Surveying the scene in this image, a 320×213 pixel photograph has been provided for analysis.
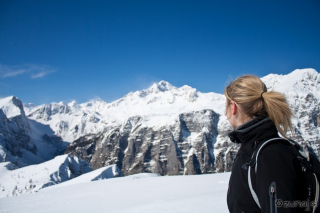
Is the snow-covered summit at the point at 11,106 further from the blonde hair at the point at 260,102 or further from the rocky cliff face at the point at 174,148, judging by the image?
the blonde hair at the point at 260,102

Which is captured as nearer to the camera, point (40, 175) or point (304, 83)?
point (40, 175)

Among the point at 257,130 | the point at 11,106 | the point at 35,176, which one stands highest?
the point at 11,106

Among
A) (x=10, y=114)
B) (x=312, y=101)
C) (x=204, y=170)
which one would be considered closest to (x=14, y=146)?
(x=10, y=114)

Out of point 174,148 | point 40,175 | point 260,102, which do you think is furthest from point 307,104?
point 260,102

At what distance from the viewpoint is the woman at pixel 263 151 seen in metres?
1.73

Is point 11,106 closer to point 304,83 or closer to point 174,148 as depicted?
point 174,148

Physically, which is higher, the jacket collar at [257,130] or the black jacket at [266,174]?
the jacket collar at [257,130]

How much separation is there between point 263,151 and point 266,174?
196mm

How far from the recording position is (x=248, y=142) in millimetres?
2289

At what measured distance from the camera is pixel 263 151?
1.89 meters

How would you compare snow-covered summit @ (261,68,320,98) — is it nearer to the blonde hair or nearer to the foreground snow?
the foreground snow

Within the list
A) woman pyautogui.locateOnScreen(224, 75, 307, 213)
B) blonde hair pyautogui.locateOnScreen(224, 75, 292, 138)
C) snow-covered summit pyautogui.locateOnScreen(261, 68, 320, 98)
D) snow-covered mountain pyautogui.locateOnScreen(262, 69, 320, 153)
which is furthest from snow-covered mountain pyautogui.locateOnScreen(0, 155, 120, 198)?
snow-covered summit pyautogui.locateOnScreen(261, 68, 320, 98)

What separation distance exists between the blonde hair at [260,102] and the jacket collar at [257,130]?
0.08 meters

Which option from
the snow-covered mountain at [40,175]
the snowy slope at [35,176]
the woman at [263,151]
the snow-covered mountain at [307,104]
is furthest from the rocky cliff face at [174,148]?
the woman at [263,151]
